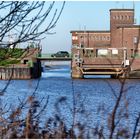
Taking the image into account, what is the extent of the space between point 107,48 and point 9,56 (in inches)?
3153

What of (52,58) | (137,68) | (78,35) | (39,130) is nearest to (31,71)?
(52,58)

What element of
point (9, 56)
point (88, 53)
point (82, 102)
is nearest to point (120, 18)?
point (88, 53)

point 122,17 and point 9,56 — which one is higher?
point 122,17

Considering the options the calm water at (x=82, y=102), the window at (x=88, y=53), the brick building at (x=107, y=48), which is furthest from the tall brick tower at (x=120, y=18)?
the calm water at (x=82, y=102)

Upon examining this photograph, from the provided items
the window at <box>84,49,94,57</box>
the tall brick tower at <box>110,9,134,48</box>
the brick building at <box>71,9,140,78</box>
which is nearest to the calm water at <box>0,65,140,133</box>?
the brick building at <box>71,9,140,78</box>

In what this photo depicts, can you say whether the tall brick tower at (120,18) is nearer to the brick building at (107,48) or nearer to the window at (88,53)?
the brick building at (107,48)

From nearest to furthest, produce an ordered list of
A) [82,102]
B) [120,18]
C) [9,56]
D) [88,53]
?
[82,102]
[9,56]
[88,53]
[120,18]

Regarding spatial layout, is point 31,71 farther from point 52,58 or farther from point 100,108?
point 100,108

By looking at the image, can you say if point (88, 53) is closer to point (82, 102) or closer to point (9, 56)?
point (9, 56)

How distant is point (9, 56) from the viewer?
5.64 m

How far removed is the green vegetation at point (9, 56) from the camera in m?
5.55

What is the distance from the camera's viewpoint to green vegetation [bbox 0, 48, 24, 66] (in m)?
5.55

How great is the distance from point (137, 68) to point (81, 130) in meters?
76.5

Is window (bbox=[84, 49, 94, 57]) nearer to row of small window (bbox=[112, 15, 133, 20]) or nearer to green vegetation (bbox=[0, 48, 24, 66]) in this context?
row of small window (bbox=[112, 15, 133, 20])
